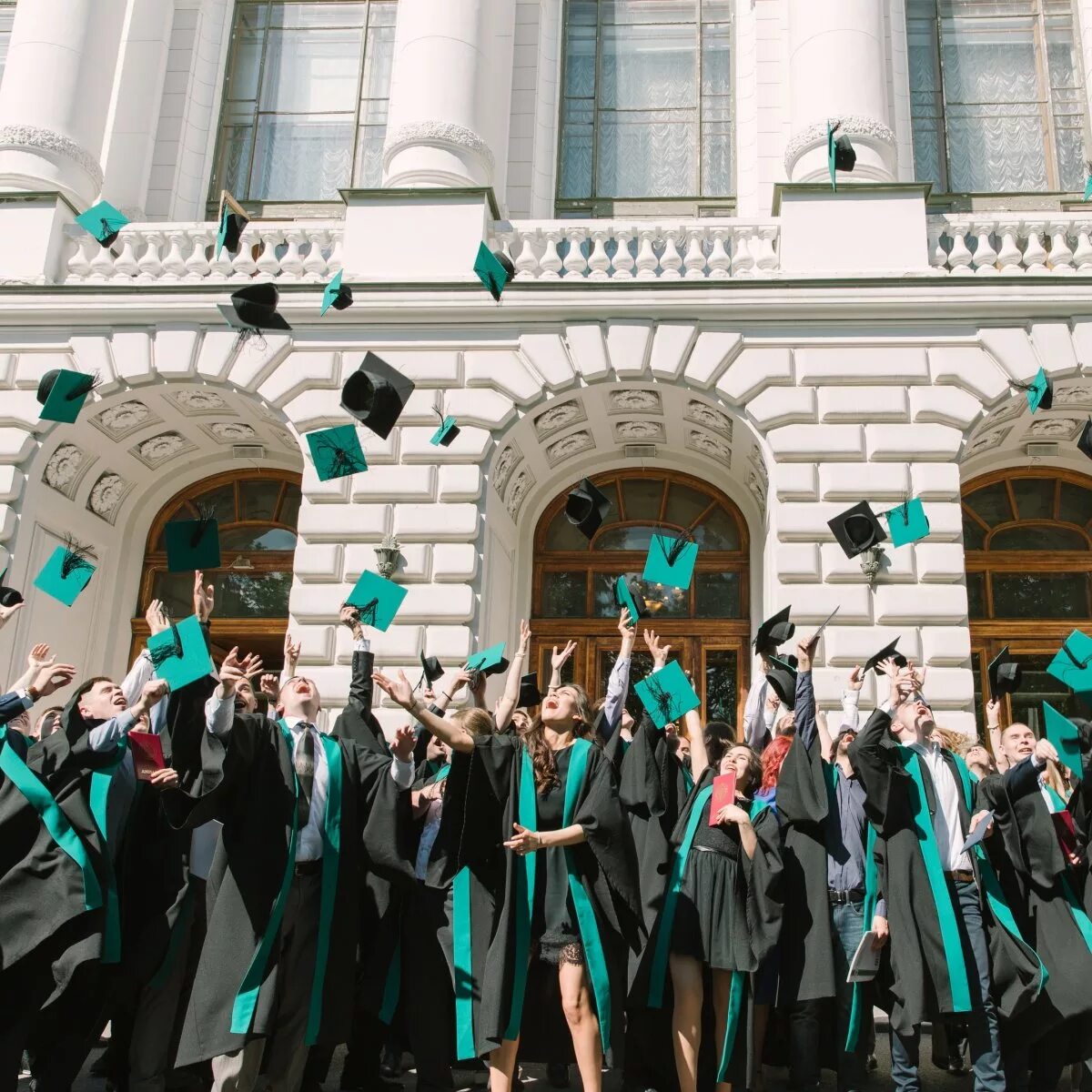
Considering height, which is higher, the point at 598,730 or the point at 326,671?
the point at 326,671

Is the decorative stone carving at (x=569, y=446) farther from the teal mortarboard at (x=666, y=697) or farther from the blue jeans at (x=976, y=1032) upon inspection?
the blue jeans at (x=976, y=1032)

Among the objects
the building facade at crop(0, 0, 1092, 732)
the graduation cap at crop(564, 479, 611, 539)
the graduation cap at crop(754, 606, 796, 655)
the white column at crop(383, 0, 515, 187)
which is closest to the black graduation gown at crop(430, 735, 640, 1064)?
the graduation cap at crop(754, 606, 796, 655)

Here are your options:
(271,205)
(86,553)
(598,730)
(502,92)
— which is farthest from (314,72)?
(598,730)

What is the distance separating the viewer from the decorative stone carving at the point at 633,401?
39.4 feet

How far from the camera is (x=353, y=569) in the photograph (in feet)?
36.5

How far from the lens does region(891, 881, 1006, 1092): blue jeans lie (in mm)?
5488

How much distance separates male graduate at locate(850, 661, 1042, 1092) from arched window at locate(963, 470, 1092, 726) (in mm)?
6456

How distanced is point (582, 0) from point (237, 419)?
7086 mm

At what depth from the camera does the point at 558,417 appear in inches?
480

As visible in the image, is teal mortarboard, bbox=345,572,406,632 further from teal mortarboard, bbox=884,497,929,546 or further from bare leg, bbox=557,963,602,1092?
teal mortarboard, bbox=884,497,929,546

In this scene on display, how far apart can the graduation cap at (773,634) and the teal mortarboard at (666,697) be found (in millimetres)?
1283

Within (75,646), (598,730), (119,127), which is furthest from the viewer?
(119,127)

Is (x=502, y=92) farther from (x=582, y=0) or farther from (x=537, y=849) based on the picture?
(x=537, y=849)

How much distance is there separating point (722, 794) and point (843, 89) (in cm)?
925
